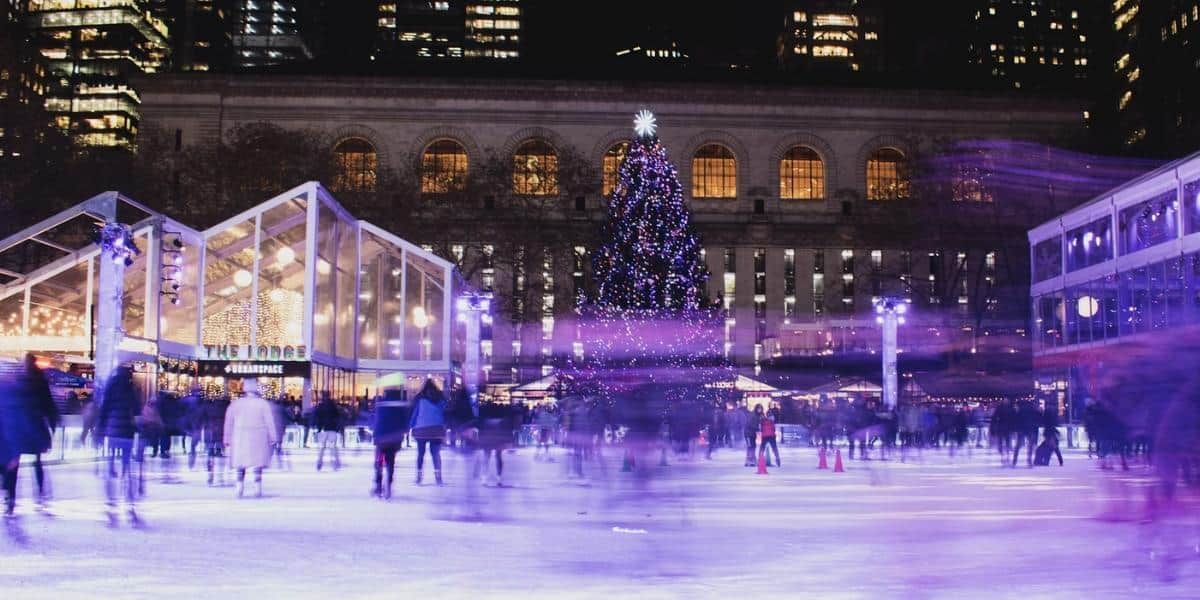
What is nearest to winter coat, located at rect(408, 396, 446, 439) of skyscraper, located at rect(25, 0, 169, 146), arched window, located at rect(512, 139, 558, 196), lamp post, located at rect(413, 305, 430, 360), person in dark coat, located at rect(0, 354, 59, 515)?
person in dark coat, located at rect(0, 354, 59, 515)

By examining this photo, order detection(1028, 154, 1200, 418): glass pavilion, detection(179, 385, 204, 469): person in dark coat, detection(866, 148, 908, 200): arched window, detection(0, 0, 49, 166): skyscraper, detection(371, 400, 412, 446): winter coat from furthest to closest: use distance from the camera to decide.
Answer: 1. detection(866, 148, 908, 200): arched window
2. detection(0, 0, 49, 166): skyscraper
3. detection(1028, 154, 1200, 418): glass pavilion
4. detection(179, 385, 204, 469): person in dark coat
5. detection(371, 400, 412, 446): winter coat

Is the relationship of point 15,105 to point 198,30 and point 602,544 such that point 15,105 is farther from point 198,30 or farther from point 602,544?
point 198,30

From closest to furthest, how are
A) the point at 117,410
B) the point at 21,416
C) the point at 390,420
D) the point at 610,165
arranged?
1. the point at 21,416
2. the point at 117,410
3. the point at 390,420
4. the point at 610,165

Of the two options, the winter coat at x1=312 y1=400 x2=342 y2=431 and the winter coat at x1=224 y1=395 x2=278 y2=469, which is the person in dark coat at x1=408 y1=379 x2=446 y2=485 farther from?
the winter coat at x1=312 y1=400 x2=342 y2=431

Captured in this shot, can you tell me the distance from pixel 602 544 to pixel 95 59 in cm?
14459

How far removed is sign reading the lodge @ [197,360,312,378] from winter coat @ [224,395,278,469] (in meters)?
22.5

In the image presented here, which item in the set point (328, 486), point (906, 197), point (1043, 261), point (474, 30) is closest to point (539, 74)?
point (906, 197)

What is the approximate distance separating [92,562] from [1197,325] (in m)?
8.44

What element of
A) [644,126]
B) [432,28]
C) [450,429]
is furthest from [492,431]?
[432,28]

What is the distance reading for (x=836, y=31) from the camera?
187750 mm

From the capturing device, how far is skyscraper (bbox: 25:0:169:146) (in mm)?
140750

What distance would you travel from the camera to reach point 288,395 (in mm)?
44750

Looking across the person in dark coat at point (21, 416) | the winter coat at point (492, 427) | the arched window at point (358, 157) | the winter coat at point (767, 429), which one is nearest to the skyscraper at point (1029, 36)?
the arched window at point (358, 157)

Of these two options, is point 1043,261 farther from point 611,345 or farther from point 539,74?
point 539,74
